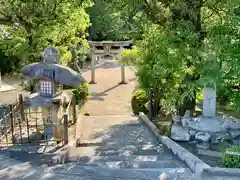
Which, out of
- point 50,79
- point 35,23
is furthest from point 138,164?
point 35,23

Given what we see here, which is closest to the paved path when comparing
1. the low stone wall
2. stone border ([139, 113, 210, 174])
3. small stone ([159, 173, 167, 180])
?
stone border ([139, 113, 210, 174])

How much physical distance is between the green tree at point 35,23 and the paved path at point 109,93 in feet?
12.8

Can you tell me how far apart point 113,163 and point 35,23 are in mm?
6134

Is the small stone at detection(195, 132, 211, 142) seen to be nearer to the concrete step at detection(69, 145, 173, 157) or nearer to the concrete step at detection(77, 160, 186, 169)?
the concrete step at detection(69, 145, 173, 157)

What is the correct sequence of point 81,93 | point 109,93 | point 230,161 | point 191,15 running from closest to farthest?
point 230,161 < point 191,15 < point 81,93 < point 109,93

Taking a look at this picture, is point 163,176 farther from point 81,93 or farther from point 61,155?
point 81,93

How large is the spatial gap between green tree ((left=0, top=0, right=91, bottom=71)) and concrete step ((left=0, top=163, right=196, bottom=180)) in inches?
211

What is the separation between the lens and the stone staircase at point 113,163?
5918 mm

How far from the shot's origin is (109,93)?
18344 mm

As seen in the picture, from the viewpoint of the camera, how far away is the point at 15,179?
19.3ft

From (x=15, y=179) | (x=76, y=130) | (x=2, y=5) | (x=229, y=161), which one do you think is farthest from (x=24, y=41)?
(x=229, y=161)

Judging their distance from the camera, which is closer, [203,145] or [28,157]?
[28,157]

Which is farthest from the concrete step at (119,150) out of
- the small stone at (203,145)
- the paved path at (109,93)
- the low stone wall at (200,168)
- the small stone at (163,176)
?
the paved path at (109,93)

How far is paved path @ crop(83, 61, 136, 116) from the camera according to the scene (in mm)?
15539
